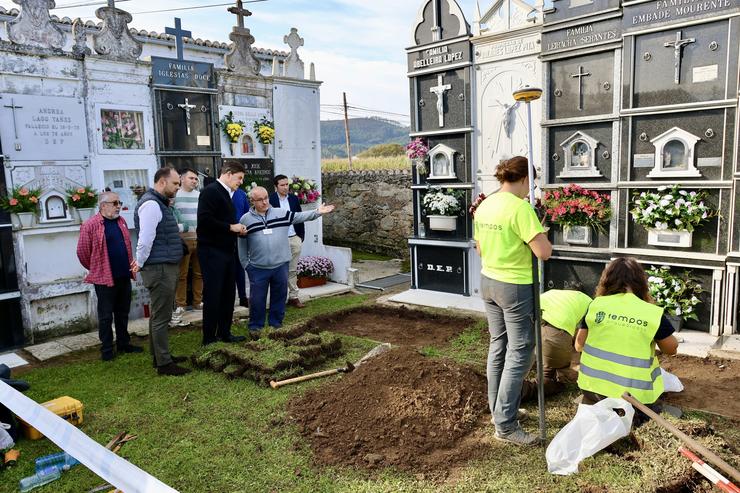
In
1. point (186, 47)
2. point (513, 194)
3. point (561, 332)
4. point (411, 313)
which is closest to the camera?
point (513, 194)

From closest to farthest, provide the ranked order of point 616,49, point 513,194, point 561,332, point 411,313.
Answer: point 513,194 → point 561,332 → point 616,49 → point 411,313

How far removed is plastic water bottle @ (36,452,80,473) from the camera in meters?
3.51

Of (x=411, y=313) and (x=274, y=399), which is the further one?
(x=411, y=313)

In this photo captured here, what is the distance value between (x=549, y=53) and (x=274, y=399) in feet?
16.7

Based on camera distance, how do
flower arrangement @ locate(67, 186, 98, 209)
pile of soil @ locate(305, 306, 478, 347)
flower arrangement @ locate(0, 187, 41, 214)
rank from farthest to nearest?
flower arrangement @ locate(67, 186, 98, 209), pile of soil @ locate(305, 306, 478, 347), flower arrangement @ locate(0, 187, 41, 214)

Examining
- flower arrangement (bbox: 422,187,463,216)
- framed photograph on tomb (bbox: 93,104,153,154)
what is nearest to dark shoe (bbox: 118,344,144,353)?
Result: framed photograph on tomb (bbox: 93,104,153,154)

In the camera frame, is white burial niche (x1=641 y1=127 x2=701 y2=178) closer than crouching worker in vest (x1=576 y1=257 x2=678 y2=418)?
No

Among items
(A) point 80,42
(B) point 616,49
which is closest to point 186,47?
(A) point 80,42

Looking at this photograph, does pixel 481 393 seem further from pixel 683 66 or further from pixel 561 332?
pixel 683 66

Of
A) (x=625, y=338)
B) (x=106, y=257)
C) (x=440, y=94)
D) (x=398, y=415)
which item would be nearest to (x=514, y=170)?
(x=625, y=338)

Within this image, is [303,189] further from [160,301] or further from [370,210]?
[160,301]

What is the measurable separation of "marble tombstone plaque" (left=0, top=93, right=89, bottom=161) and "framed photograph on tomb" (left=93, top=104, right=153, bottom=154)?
20 centimetres

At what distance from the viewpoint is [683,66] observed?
569 cm

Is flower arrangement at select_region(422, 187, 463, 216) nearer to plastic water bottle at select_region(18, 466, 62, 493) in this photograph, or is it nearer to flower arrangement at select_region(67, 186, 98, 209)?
flower arrangement at select_region(67, 186, 98, 209)
